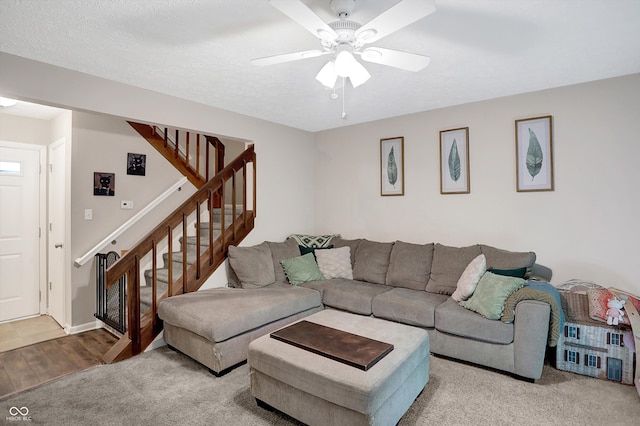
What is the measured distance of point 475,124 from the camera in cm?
354

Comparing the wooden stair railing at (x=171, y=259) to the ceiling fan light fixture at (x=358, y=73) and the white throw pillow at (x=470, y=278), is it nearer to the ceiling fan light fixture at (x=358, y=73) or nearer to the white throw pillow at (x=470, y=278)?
the ceiling fan light fixture at (x=358, y=73)

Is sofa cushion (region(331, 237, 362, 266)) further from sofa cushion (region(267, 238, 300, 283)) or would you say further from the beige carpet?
the beige carpet

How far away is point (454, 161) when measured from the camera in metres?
3.68

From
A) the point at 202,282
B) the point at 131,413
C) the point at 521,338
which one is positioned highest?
the point at 202,282

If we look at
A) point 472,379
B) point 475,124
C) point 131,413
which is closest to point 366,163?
point 475,124

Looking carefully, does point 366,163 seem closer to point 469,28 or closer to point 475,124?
point 475,124

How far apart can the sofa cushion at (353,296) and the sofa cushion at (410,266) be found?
16cm

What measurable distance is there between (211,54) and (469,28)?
1734 millimetres

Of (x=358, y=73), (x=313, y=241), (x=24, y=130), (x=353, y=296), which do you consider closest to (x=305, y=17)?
(x=358, y=73)

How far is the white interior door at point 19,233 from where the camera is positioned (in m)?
3.88

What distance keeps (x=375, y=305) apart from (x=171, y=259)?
6.45 feet

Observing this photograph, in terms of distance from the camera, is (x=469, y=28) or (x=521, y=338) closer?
(x=469, y=28)

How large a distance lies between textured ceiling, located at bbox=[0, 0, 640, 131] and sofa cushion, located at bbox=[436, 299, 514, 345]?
1.96 meters

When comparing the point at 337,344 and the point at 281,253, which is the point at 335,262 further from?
the point at 337,344
